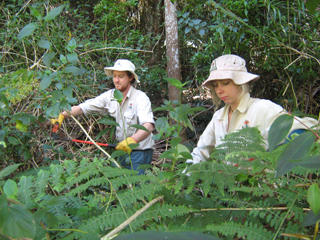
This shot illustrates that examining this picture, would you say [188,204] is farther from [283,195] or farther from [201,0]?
[201,0]

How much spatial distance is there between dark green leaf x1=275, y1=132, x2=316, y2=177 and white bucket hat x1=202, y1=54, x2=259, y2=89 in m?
1.82

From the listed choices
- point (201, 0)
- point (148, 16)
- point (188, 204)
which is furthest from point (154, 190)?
point (148, 16)

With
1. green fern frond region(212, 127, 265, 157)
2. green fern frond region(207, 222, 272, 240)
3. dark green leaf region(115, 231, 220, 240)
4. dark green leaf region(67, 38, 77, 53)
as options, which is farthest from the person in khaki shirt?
dark green leaf region(115, 231, 220, 240)

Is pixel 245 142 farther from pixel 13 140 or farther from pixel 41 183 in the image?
pixel 13 140

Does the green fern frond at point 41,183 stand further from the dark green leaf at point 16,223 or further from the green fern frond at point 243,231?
the green fern frond at point 243,231

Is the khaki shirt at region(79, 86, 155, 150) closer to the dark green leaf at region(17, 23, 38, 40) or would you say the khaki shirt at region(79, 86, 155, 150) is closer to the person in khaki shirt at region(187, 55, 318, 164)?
the person in khaki shirt at region(187, 55, 318, 164)

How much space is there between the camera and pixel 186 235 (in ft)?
1.14

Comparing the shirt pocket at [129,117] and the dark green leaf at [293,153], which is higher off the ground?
the dark green leaf at [293,153]

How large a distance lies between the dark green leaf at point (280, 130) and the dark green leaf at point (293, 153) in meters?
0.04

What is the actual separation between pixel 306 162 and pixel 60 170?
→ 1.19 m

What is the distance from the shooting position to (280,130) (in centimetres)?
72

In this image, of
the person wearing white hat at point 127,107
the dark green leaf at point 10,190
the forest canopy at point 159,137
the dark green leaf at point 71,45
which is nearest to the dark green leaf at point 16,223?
the forest canopy at point 159,137

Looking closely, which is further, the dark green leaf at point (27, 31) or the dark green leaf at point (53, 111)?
the dark green leaf at point (53, 111)

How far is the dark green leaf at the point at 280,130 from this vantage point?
69 centimetres
